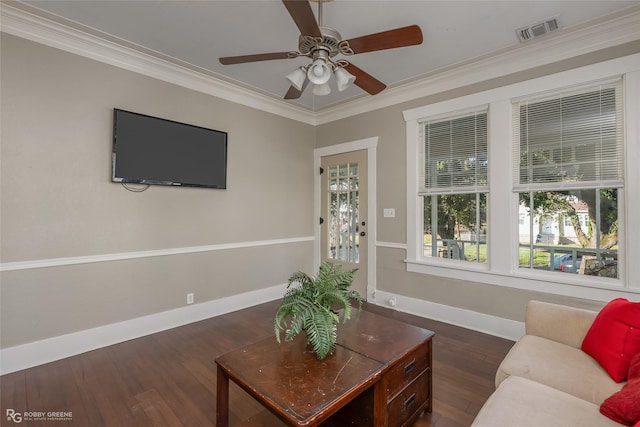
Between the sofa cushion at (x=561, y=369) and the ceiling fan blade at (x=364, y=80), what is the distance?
6.81 ft

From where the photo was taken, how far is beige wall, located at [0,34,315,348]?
232cm

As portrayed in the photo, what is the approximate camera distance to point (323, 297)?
5.32 ft

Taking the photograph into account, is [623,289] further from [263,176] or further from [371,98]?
[263,176]

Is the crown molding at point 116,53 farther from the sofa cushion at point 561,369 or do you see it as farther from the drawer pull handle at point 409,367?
the sofa cushion at point 561,369

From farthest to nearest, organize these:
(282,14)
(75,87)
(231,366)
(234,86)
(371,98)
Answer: (371,98)
(234,86)
(75,87)
(282,14)
(231,366)

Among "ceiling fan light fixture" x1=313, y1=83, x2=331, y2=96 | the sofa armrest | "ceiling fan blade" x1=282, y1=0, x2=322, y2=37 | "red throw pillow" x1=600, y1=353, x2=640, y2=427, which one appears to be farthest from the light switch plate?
"red throw pillow" x1=600, y1=353, x2=640, y2=427

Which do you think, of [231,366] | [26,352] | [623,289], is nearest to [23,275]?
[26,352]

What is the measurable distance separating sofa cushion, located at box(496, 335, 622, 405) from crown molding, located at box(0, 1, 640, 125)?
98.7 inches

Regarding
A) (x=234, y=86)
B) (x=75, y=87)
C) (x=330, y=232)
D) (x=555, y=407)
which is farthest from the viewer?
(x=330, y=232)

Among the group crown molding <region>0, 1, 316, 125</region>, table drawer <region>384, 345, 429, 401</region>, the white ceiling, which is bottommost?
table drawer <region>384, 345, 429, 401</region>

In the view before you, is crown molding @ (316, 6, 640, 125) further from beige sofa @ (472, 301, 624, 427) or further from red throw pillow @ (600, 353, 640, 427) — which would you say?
red throw pillow @ (600, 353, 640, 427)

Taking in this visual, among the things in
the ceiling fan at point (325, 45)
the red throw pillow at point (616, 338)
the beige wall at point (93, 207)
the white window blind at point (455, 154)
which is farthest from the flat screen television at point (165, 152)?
the red throw pillow at point (616, 338)

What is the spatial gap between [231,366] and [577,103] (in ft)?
11.3

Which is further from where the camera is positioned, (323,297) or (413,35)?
(413,35)
